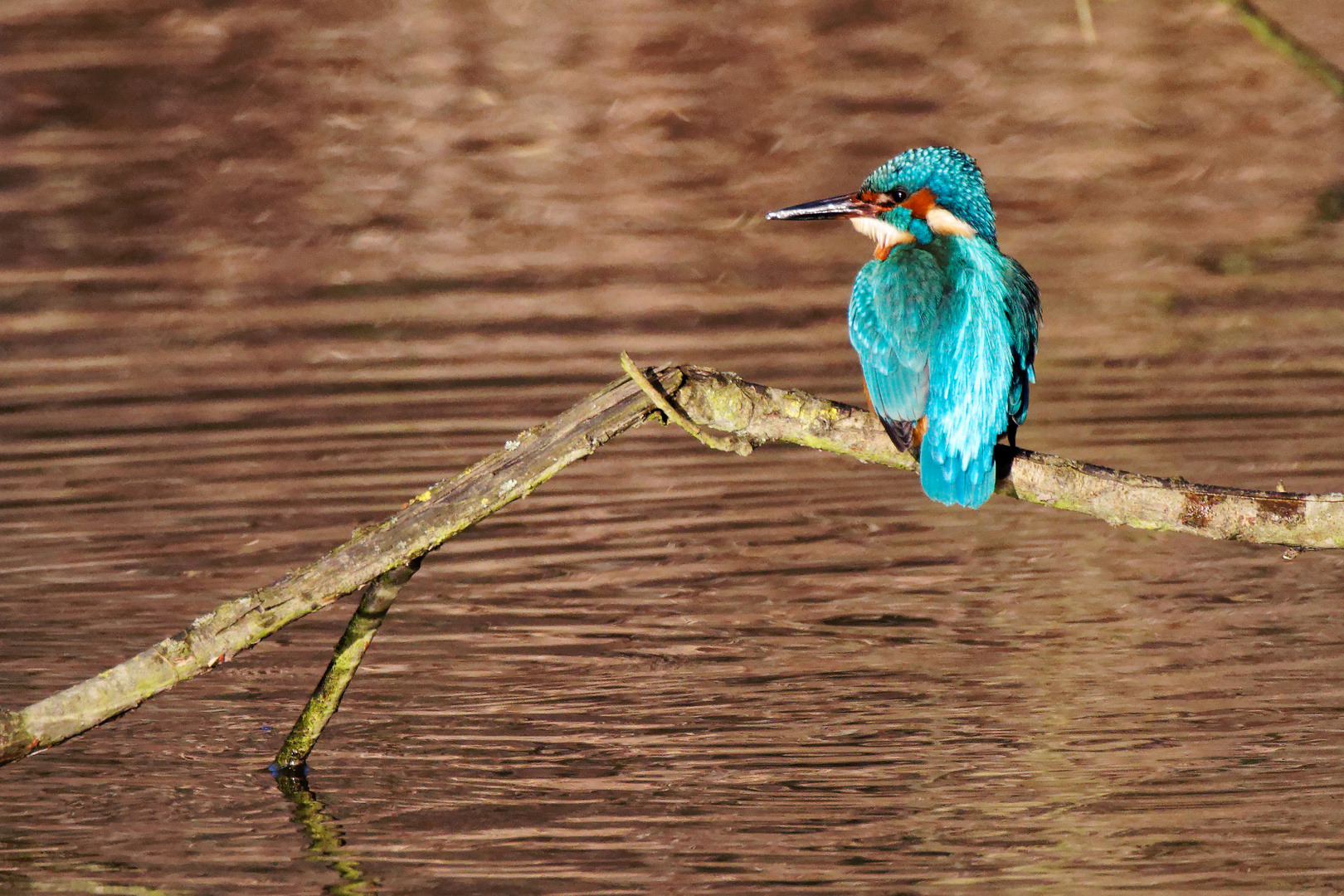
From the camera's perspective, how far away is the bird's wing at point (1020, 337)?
14.3 ft

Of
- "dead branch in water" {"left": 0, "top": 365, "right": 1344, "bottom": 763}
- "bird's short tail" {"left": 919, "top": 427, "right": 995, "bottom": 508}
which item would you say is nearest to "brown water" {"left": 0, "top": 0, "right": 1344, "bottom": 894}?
"dead branch in water" {"left": 0, "top": 365, "right": 1344, "bottom": 763}

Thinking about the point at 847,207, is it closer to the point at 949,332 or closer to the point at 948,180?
the point at 948,180

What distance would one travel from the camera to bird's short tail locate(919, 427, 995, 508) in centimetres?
417

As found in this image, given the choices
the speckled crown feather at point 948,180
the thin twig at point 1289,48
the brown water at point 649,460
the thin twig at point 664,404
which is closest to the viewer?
the thin twig at point 1289,48

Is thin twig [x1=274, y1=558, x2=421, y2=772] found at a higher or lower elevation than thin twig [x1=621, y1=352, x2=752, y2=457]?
lower

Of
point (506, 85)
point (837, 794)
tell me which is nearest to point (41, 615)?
point (837, 794)

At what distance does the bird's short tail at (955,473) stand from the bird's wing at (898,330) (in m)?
0.06

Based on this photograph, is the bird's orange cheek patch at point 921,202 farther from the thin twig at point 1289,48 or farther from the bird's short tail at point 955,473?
the thin twig at point 1289,48

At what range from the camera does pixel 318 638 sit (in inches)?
227

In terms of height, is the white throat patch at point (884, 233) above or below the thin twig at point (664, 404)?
above

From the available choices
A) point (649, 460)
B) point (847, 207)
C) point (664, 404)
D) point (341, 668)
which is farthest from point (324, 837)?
point (649, 460)

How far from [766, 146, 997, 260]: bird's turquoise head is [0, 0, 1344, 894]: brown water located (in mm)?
1168

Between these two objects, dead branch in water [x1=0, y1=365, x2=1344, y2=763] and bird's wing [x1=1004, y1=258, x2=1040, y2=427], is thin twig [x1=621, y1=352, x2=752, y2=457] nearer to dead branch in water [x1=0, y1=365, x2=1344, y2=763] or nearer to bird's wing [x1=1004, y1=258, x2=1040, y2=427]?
dead branch in water [x1=0, y1=365, x2=1344, y2=763]

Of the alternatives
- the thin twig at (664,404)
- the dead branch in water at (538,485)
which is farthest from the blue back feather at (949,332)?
the thin twig at (664,404)
